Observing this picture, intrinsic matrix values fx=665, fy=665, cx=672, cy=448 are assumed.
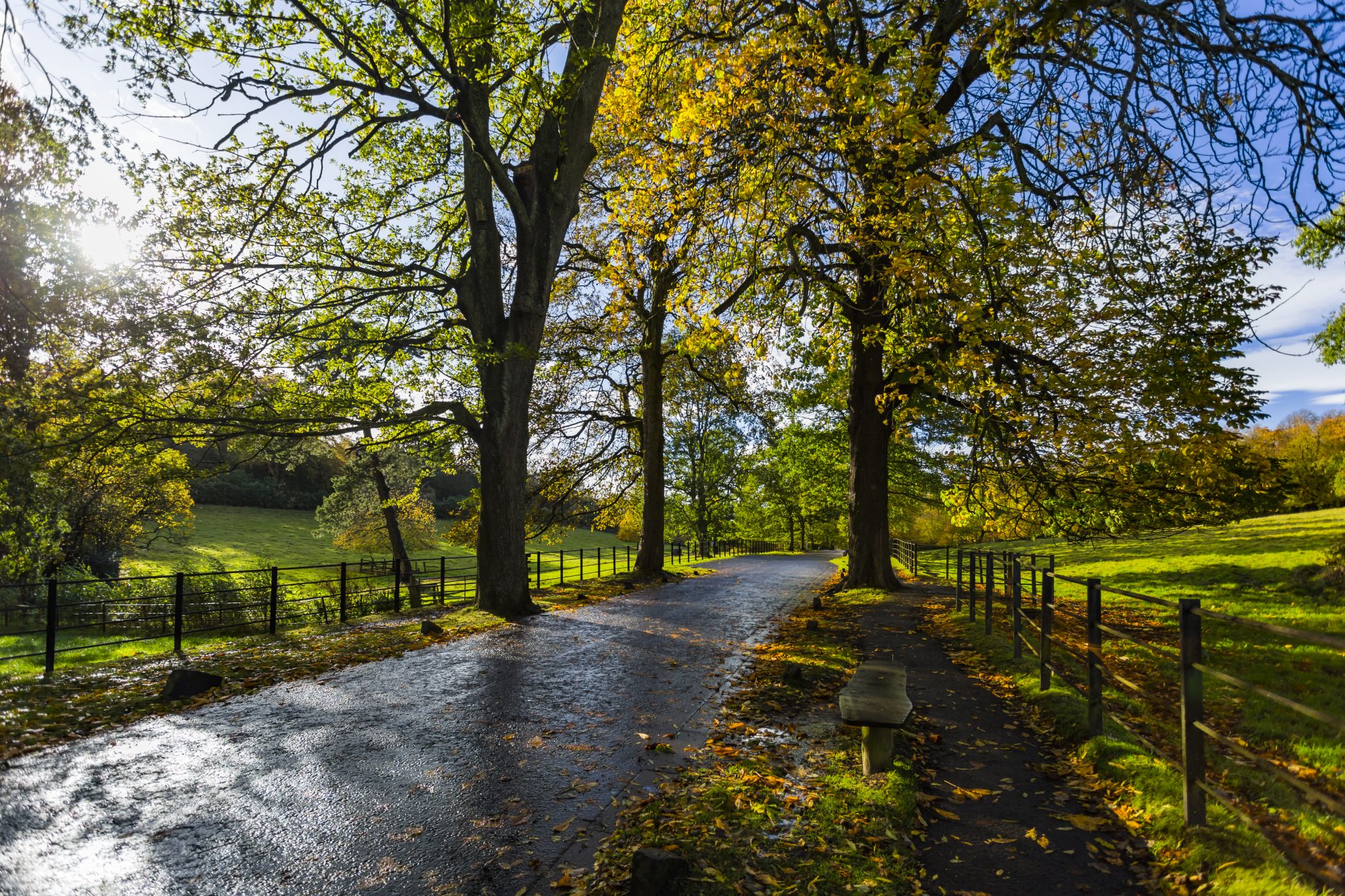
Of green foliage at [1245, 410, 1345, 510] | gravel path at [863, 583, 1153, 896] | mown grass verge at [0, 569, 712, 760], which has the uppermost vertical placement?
green foliage at [1245, 410, 1345, 510]

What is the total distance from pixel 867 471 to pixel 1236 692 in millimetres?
8872

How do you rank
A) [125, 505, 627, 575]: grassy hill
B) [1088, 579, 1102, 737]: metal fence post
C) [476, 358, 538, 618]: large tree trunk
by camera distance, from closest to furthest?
[1088, 579, 1102, 737]: metal fence post
[476, 358, 538, 618]: large tree trunk
[125, 505, 627, 575]: grassy hill

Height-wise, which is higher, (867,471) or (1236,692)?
(867,471)

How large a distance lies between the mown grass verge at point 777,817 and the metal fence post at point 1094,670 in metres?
1.74

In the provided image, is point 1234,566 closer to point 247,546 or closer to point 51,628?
point 51,628

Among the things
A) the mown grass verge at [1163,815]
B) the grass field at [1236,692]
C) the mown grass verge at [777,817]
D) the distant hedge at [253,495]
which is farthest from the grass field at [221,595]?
the grass field at [1236,692]

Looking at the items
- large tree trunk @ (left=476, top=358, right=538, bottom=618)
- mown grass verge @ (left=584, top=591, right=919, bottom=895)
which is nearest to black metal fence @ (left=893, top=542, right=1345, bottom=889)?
mown grass verge @ (left=584, top=591, right=919, bottom=895)

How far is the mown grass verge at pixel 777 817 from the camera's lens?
3365 mm

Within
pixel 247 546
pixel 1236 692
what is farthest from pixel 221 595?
Result: pixel 247 546

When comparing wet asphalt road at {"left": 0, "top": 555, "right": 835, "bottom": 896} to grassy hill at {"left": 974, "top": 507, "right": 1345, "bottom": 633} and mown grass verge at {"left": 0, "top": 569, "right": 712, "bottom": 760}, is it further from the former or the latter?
grassy hill at {"left": 974, "top": 507, "right": 1345, "bottom": 633}

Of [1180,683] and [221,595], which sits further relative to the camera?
[221,595]

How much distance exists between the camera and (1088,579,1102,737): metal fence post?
5.36 m

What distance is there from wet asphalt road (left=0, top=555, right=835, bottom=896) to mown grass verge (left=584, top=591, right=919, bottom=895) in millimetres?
271

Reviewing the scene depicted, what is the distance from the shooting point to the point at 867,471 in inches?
632
